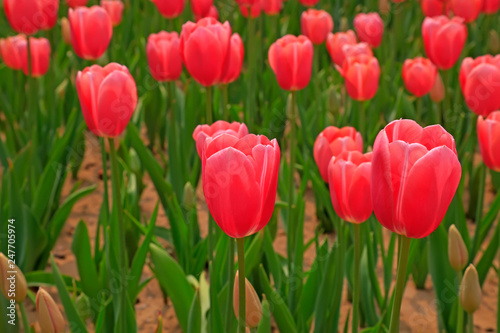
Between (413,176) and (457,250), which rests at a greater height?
(413,176)

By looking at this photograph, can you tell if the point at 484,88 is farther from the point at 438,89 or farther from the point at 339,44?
the point at 339,44

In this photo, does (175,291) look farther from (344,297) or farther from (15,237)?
(344,297)

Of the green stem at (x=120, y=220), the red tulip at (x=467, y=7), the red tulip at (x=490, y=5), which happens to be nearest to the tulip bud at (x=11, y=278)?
the green stem at (x=120, y=220)

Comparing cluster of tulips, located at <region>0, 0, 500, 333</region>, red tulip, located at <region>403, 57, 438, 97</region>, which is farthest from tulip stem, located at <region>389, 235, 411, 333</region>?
red tulip, located at <region>403, 57, 438, 97</region>

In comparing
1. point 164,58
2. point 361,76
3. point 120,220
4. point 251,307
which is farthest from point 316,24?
point 251,307

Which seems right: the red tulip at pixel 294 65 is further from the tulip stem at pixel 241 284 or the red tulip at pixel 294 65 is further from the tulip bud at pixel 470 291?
the tulip stem at pixel 241 284

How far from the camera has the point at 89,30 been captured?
6.34 ft

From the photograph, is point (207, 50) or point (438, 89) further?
point (438, 89)

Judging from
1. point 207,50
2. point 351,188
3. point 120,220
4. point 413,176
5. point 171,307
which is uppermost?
point 207,50

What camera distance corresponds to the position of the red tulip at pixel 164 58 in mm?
1934

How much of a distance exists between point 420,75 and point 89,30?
1.13 meters

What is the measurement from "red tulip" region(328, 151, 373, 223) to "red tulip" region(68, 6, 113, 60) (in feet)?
3.50

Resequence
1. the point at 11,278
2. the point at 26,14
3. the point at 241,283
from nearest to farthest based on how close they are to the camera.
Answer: the point at 241,283 → the point at 11,278 → the point at 26,14

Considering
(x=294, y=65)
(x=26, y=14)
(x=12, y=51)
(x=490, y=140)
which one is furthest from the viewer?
(x=12, y=51)
